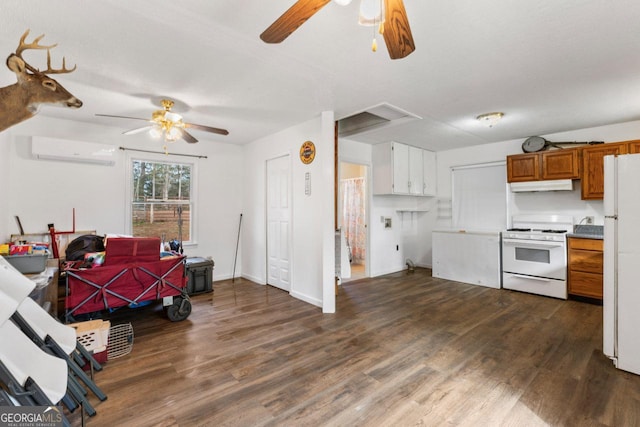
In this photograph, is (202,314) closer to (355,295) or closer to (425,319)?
(355,295)

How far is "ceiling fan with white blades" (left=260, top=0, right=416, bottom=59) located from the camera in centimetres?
133

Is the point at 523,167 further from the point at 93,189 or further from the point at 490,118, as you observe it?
the point at 93,189

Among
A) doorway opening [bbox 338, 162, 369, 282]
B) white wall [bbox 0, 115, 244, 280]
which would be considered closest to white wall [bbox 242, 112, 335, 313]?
white wall [bbox 0, 115, 244, 280]

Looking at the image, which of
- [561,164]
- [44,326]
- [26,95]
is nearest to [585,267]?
[561,164]

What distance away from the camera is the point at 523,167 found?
4.77 meters

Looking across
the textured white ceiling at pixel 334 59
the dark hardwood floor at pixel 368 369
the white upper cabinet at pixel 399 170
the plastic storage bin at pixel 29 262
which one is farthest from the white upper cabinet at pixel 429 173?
the plastic storage bin at pixel 29 262

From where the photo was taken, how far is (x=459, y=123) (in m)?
4.23

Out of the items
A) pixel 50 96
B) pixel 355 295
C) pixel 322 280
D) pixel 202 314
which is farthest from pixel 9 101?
pixel 355 295

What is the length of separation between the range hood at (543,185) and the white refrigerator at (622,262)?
7.89 ft

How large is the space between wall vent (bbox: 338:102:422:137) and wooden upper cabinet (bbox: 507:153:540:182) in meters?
2.15

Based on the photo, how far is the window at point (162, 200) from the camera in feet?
14.8

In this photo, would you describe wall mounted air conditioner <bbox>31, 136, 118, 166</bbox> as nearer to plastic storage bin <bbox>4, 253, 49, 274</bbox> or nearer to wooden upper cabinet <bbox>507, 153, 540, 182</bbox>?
plastic storage bin <bbox>4, 253, 49, 274</bbox>

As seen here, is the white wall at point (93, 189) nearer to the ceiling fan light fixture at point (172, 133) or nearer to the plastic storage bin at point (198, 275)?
the plastic storage bin at point (198, 275)

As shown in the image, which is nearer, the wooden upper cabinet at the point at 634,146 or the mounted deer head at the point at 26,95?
the mounted deer head at the point at 26,95
